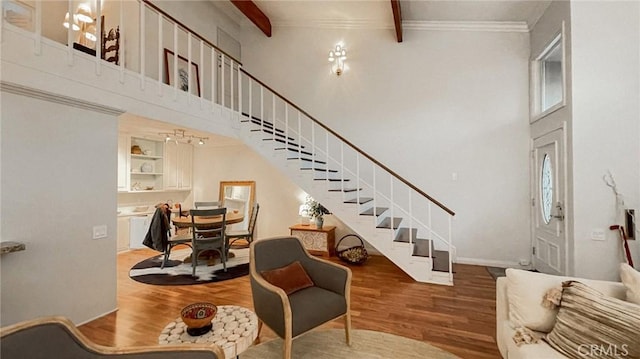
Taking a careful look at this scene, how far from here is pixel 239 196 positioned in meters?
6.16

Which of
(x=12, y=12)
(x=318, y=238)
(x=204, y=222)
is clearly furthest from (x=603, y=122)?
(x=12, y=12)

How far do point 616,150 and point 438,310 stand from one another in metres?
2.51

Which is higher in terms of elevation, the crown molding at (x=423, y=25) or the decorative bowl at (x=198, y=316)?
the crown molding at (x=423, y=25)

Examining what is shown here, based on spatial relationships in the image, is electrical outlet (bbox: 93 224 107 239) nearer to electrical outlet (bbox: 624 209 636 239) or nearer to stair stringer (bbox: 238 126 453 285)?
stair stringer (bbox: 238 126 453 285)

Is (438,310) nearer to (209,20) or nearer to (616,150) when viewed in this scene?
(616,150)

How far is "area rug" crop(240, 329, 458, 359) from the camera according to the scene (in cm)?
221

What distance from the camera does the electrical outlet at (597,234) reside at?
2.97 meters

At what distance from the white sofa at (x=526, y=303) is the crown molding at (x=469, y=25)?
4305mm

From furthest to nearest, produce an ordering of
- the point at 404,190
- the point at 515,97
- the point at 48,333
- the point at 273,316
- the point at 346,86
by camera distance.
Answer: the point at 346,86 < the point at 404,190 < the point at 515,97 < the point at 273,316 < the point at 48,333

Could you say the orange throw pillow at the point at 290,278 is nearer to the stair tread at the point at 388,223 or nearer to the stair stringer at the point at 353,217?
the stair stringer at the point at 353,217

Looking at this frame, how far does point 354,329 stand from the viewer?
259 centimetres

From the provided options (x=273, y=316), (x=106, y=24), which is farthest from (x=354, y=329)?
(x=106, y=24)

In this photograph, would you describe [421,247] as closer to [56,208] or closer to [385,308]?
[385,308]

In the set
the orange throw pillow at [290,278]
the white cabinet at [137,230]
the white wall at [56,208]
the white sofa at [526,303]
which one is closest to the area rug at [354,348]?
the orange throw pillow at [290,278]
